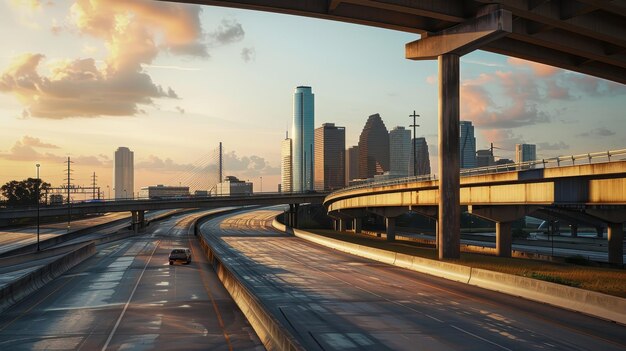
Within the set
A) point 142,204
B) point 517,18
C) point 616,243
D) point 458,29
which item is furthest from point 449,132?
point 142,204

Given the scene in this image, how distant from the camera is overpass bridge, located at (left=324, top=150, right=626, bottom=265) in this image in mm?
34094

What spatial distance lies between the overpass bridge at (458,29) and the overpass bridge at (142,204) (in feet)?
249

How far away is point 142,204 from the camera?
108 metres

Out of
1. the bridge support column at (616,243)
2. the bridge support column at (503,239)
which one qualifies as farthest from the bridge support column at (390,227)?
the bridge support column at (616,243)

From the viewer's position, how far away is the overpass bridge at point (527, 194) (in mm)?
34094

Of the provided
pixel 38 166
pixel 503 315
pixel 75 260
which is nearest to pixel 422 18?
pixel 503 315

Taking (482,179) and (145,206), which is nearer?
(482,179)

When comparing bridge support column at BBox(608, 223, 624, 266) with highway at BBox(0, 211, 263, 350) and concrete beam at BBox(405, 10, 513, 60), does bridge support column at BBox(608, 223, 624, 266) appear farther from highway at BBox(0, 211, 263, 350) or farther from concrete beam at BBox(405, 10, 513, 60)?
highway at BBox(0, 211, 263, 350)

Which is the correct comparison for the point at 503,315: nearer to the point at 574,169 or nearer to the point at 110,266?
the point at 574,169

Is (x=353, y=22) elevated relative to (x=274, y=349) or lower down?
elevated

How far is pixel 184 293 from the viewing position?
30016 millimetres

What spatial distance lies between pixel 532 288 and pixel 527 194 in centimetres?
1560

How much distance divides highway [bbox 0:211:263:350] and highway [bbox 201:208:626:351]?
8.03 feet

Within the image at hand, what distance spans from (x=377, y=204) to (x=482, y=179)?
91.5 ft
